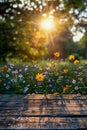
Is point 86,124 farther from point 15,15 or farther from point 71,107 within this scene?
point 15,15

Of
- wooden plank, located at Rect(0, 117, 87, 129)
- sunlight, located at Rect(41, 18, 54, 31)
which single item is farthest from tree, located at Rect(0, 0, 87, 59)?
wooden plank, located at Rect(0, 117, 87, 129)

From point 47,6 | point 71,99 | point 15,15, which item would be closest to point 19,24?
point 15,15

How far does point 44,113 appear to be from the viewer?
9.97 feet

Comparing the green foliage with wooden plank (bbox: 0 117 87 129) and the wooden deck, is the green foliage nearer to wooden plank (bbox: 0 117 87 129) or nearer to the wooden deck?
the wooden deck

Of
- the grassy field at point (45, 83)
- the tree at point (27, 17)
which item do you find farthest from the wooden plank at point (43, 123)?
the tree at point (27, 17)

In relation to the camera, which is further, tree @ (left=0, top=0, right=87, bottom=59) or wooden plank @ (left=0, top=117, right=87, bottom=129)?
tree @ (left=0, top=0, right=87, bottom=59)

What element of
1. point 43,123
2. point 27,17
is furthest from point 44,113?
point 27,17

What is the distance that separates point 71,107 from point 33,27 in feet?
Result: 42.3

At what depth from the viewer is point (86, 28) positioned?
16.6m

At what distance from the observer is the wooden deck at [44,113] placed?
261cm

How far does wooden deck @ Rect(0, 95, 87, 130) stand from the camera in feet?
8.57

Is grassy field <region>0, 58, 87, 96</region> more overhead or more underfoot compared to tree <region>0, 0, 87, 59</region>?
more overhead

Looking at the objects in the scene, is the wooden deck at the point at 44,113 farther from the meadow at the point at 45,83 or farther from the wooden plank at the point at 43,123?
the meadow at the point at 45,83

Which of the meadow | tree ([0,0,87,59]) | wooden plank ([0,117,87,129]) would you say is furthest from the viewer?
tree ([0,0,87,59])
